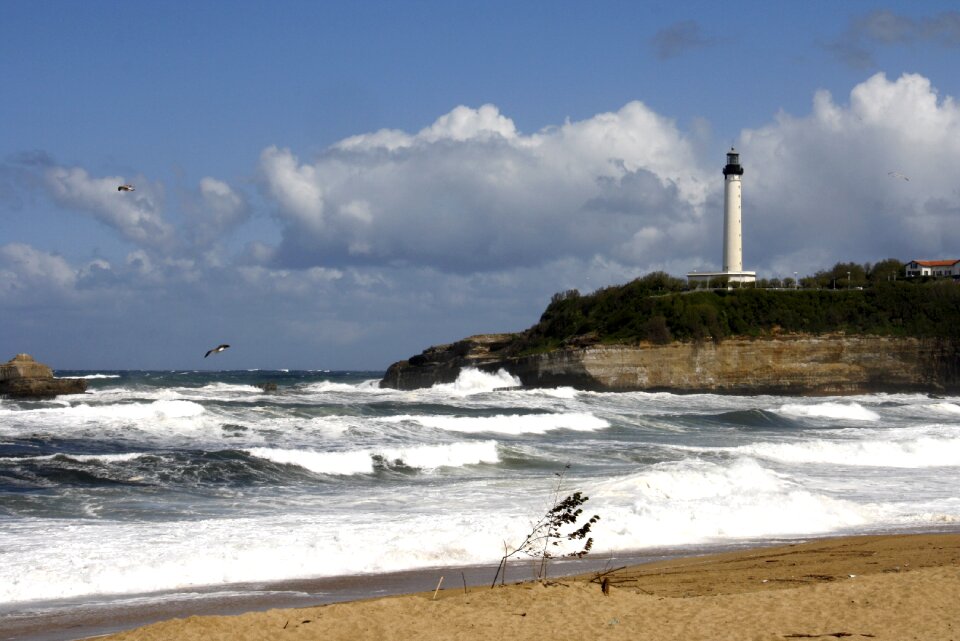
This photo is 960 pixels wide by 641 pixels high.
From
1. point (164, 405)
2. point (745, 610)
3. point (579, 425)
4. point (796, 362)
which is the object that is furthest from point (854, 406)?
point (745, 610)

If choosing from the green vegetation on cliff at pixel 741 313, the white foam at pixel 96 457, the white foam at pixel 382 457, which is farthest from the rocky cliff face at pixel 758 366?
the white foam at pixel 96 457

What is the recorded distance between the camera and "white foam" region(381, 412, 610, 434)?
28844mm

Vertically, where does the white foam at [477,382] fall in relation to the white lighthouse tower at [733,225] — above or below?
below

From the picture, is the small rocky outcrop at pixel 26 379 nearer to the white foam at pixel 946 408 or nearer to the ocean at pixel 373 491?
the ocean at pixel 373 491

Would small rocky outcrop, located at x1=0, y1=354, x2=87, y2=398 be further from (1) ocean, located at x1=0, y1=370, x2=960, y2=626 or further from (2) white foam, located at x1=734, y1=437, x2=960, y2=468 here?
(2) white foam, located at x1=734, y1=437, x2=960, y2=468

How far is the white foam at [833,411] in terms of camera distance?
40.7 metres

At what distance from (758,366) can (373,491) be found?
4078 cm

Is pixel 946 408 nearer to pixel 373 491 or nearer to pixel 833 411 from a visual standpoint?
pixel 833 411

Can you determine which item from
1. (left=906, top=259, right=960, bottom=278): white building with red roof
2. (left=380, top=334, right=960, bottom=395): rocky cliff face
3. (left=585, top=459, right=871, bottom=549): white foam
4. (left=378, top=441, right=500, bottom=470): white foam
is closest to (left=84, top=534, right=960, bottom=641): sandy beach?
(left=585, top=459, right=871, bottom=549): white foam

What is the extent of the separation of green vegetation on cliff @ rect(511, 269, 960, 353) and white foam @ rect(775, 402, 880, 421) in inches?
432

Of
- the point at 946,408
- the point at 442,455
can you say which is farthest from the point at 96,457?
the point at 946,408

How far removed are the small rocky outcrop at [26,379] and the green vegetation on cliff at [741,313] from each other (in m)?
26.2

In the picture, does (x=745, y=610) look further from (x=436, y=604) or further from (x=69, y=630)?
(x=69, y=630)

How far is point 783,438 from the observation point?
92.6 feet
